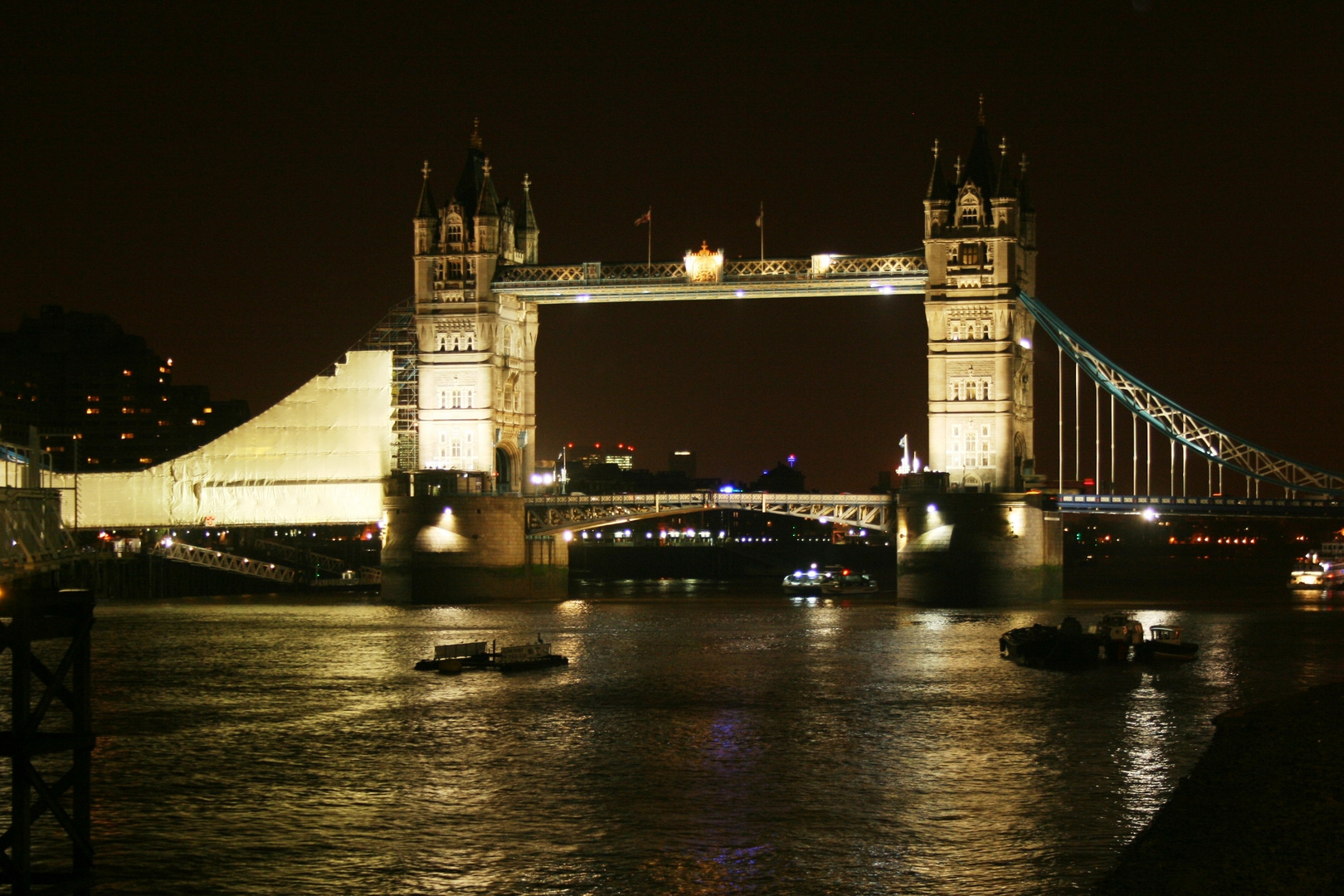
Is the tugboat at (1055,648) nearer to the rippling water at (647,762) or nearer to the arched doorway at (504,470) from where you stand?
the rippling water at (647,762)

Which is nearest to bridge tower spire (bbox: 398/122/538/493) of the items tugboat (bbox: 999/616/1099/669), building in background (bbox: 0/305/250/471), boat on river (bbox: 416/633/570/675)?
boat on river (bbox: 416/633/570/675)

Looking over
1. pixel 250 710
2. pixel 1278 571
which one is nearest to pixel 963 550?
pixel 250 710

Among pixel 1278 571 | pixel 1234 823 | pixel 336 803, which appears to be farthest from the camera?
pixel 1278 571

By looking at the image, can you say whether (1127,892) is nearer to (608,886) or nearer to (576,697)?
(608,886)

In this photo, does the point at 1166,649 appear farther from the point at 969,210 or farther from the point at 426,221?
the point at 426,221

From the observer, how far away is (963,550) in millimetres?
76062

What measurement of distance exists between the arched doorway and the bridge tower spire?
14cm

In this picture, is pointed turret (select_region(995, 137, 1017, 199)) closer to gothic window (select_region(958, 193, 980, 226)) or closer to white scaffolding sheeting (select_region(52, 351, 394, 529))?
gothic window (select_region(958, 193, 980, 226))

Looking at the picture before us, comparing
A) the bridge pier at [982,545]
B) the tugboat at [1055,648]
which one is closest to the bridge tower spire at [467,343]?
the bridge pier at [982,545]

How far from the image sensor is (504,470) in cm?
8769

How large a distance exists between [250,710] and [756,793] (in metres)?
16.8

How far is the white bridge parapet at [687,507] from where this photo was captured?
80250 millimetres

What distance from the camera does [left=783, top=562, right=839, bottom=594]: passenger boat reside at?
101812mm

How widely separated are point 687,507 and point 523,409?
34.2 ft
